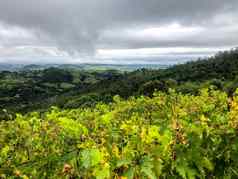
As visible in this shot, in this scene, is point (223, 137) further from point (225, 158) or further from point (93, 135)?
point (93, 135)

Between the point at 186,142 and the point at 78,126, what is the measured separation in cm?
150

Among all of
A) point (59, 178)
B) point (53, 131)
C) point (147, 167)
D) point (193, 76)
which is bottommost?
point (193, 76)

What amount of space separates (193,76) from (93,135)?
602 ft

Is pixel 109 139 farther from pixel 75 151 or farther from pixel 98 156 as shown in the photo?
pixel 98 156

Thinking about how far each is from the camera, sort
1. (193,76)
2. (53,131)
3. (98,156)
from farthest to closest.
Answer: (193,76) < (53,131) < (98,156)

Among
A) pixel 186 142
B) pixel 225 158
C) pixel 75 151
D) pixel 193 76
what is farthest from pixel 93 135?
pixel 193 76

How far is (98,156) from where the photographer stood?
415cm

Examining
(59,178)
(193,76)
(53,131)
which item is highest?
(59,178)

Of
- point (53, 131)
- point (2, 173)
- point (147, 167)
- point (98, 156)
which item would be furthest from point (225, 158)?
point (53, 131)

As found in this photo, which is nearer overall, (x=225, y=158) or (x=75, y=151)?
(x=75, y=151)

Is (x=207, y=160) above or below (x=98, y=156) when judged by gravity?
below

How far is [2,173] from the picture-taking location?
596 centimetres

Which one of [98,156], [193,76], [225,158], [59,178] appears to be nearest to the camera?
[98,156]

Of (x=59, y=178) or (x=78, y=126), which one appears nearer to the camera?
(x=59, y=178)
